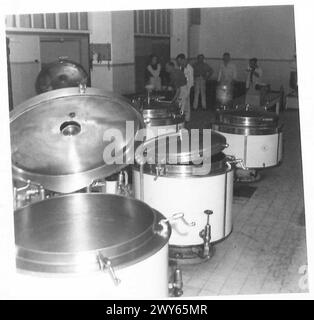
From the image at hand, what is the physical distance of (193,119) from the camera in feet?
31.6

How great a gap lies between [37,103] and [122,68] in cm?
790

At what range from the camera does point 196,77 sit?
10.7 meters

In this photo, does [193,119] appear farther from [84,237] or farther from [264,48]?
[84,237]

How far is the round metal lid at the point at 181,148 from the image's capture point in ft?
9.25

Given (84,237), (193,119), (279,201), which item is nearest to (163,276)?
(84,237)

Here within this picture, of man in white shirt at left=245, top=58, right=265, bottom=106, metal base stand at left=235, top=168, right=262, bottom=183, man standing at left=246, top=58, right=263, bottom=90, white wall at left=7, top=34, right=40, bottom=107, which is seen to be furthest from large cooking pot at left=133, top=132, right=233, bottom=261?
man standing at left=246, top=58, right=263, bottom=90

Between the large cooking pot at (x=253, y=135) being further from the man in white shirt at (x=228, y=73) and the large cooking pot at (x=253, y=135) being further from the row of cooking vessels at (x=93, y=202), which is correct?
the man in white shirt at (x=228, y=73)

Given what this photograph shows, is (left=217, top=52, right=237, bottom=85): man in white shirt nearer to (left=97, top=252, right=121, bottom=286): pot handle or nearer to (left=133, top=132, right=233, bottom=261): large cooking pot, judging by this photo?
(left=133, top=132, right=233, bottom=261): large cooking pot

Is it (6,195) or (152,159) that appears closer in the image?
(6,195)

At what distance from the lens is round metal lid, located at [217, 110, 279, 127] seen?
4.85 meters

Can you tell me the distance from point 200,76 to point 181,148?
26.4ft

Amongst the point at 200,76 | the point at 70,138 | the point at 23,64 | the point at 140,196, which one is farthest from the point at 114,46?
the point at 70,138

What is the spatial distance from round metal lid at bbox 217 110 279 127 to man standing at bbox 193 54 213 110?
18.7 feet

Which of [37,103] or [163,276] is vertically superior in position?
[37,103]
